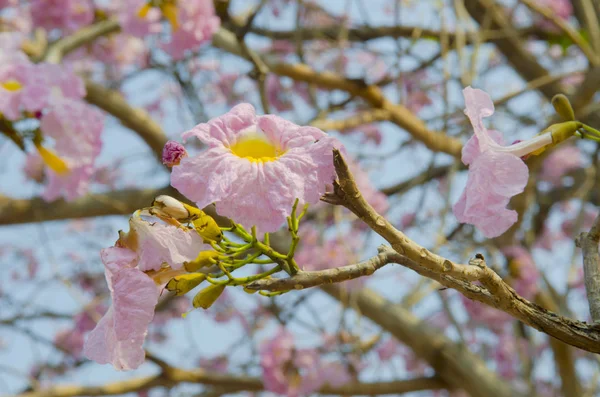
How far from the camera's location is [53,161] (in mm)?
1626

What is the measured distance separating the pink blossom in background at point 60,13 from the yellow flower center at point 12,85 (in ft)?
4.09

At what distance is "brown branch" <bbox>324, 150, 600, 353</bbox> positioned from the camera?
59 cm

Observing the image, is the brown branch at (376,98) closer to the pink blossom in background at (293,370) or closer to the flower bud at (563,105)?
the pink blossom in background at (293,370)

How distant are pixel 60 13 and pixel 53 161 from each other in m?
1.19

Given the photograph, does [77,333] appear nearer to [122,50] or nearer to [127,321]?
[122,50]

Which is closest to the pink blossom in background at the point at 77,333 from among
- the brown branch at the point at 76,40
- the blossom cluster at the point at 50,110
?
the brown branch at the point at 76,40

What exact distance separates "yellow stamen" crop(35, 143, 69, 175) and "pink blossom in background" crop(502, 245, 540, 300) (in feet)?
5.41

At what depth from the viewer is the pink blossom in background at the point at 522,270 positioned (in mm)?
2512

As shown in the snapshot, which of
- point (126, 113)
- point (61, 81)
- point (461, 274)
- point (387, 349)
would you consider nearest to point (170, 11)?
point (61, 81)

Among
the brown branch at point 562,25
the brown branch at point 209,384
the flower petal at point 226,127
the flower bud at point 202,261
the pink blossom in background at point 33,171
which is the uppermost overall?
the brown branch at point 562,25

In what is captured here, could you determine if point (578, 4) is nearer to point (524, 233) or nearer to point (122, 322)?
point (524, 233)

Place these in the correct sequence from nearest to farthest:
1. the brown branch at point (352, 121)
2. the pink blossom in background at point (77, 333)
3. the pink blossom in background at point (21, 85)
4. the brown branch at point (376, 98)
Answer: the pink blossom in background at point (21, 85)
the brown branch at point (352, 121)
the brown branch at point (376, 98)
the pink blossom in background at point (77, 333)

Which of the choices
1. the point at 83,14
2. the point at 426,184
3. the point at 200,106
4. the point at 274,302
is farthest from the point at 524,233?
the point at 83,14

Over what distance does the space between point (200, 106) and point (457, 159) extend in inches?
43.1
